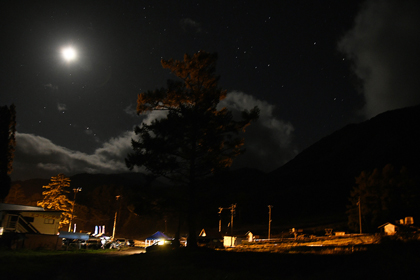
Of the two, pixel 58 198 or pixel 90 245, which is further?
pixel 58 198

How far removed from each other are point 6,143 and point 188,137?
82.4 feet

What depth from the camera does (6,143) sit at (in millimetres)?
33312

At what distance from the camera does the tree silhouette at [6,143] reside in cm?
3303

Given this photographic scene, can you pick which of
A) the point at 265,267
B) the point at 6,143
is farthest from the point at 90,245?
the point at 265,267

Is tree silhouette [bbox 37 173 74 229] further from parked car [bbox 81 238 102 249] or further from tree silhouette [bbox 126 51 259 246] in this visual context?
tree silhouette [bbox 126 51 259 246]

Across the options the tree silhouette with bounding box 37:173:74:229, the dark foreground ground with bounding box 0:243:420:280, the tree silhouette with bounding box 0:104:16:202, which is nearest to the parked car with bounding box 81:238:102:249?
the tree silhouette with bounding box 0:104:16:202

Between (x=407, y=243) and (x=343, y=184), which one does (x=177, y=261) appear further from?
(x=343, y=184)

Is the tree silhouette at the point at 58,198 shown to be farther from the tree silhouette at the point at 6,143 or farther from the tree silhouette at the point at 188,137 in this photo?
the tree silhouette at the point at 188,137

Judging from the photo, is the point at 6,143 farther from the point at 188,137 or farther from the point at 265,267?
the point at 265,267

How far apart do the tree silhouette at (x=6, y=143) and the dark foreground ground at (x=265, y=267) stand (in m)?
24.8

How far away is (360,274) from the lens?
23.9 ft

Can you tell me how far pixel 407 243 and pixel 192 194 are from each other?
1335cm

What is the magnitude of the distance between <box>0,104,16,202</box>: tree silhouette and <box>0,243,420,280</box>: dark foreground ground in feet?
81.2

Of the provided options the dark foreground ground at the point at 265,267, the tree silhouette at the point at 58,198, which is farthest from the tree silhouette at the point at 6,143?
the dark foreground ground at the point at 265,267
